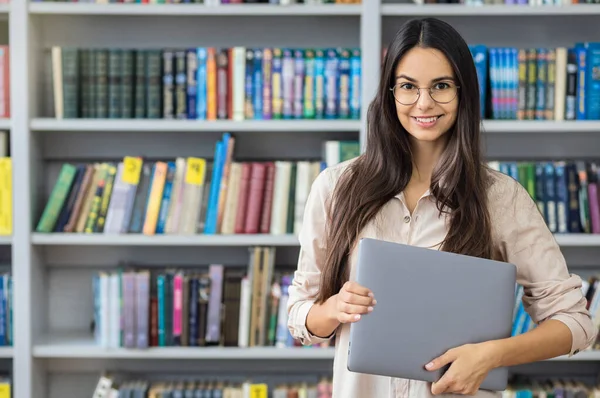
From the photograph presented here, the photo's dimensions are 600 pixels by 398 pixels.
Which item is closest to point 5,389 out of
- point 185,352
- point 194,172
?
point 185,352

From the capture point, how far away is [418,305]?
1.25m

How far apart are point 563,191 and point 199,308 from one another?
4.13ft

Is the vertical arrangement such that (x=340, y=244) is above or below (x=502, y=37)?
below

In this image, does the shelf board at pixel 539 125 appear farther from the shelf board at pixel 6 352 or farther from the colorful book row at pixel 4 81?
the shelf board at pixel 6 352

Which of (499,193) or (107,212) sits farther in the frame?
(107,212)

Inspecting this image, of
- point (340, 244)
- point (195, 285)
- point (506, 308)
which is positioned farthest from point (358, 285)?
point (195, 285)

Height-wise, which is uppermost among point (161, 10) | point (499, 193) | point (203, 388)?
point (161, 10)

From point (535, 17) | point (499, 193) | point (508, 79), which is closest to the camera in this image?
point (499, 193)

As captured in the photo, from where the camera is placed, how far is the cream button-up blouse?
1322mm

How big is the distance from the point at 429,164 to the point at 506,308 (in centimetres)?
29

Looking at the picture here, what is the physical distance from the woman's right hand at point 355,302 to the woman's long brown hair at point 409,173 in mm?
132

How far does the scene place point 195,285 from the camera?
2.60m

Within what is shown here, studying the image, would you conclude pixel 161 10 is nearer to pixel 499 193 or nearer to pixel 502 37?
pixel 502 37

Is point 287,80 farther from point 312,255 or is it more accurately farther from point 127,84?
point 312,255
